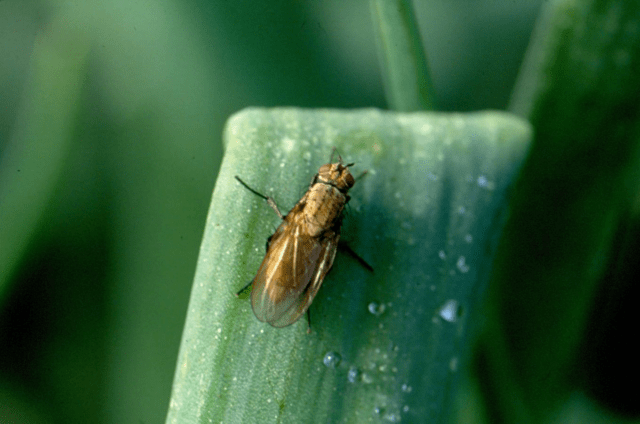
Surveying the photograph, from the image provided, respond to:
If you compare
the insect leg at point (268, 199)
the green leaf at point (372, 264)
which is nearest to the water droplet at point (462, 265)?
the green leaf at point (372, 264)

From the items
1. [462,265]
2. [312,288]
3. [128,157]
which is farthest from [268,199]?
[128,157]

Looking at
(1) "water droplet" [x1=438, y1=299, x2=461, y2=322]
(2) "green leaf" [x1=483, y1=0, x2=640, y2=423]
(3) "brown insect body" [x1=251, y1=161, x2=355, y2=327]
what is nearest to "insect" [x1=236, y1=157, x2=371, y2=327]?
(3) "brown insect body" [x1=251, y1=161, x2=355, y2=327]

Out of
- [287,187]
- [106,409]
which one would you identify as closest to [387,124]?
[287,187]

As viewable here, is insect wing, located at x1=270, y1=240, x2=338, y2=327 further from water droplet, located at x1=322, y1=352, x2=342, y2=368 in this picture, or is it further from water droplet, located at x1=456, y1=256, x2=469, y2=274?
water droplet, located at x1=456, y1=256, x2=469, y2=274

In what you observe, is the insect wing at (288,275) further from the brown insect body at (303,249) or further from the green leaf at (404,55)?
the green leaf at (404,55)

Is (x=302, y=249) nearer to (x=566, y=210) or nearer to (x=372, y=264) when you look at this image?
(x=372, y=264)
